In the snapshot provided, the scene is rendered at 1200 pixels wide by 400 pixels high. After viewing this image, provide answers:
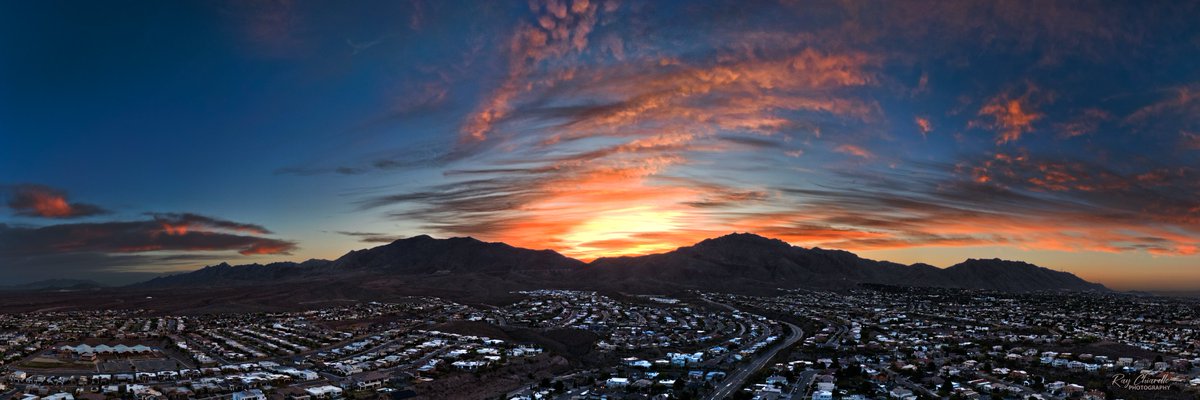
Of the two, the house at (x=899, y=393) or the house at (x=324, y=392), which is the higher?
the house at (x=899, y=393)

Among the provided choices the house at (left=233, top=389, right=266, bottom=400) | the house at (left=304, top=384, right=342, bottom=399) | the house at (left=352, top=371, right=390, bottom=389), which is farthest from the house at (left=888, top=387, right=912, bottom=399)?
the house at (left=233, top=389, right=266, bottom=400)

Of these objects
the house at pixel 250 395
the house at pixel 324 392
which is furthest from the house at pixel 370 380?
the house at pixel 250 395

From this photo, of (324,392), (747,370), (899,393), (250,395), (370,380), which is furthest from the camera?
(747,370)

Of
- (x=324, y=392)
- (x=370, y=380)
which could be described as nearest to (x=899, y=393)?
(x=370, y=380)

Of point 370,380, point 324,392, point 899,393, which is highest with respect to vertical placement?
point 899,393

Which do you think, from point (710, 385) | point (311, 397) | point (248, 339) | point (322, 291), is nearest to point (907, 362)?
point (710, 385)

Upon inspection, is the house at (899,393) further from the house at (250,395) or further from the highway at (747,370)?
the house at (250,395)

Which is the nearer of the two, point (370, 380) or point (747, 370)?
point (370, 380)

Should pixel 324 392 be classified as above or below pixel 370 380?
below

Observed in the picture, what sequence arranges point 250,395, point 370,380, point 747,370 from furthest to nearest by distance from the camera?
point 747,370 < point 370,380 < point 250,395

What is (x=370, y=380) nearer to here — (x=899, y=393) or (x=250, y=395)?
(x=250, y=395)

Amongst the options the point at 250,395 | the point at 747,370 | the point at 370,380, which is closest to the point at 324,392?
the point at 370,380

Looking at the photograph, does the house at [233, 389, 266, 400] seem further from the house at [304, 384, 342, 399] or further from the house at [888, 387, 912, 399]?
the house at [888, 387, 912, 399]
